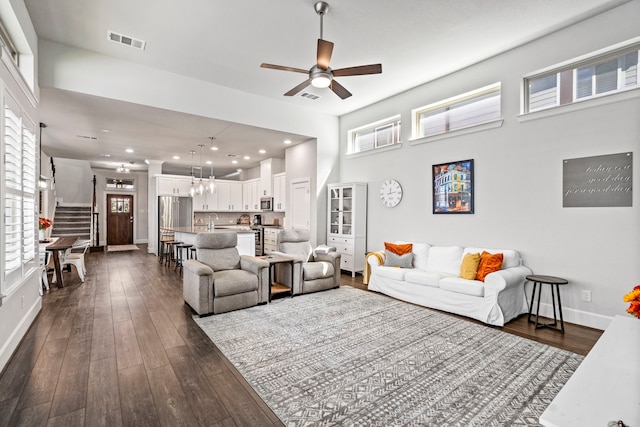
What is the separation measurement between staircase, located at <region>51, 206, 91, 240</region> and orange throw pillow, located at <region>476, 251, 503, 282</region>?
38.0 ft

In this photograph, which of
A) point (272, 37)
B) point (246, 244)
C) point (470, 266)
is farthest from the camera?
point (246, 244)

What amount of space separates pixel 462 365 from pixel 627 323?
1162mm

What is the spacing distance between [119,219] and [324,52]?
11.5 meters

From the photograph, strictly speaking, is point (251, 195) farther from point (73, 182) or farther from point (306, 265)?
point (73, 182)

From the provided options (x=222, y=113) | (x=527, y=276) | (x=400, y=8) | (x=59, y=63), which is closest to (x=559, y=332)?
(x=527, y=276)

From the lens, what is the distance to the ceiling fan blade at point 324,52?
290 cm

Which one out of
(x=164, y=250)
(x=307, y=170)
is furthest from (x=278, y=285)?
(x=164, y=250)

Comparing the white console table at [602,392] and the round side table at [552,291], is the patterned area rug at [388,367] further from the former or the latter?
the white console table at [602,392]

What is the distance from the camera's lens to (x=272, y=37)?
384 centimetres

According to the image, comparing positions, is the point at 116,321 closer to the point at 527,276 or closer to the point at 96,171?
the point at 527,276

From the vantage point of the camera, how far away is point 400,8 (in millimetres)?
3336

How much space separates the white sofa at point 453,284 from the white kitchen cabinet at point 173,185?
6865 millimetres

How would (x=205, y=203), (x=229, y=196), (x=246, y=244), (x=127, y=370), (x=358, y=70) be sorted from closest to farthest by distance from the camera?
1. (x=127, y=370)
2. (x=358, y=70)
3. (x=246, y=244)
4. (x=205, y=203)
5. (x=229, y=196)

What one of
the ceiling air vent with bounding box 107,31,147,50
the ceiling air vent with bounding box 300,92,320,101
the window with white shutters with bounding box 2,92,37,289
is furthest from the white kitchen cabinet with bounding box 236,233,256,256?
the ceiling air vent with bounding box 107,31,147,50
